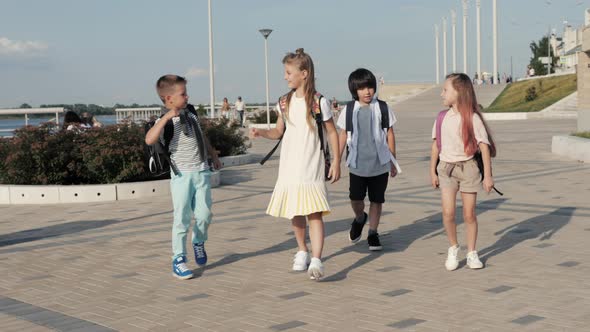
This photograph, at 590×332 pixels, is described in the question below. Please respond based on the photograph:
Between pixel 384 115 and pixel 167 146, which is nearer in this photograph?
pixel 167 146

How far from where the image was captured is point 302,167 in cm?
606

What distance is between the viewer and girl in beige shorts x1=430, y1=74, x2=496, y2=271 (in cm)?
621

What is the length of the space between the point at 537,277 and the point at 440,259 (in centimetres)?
104

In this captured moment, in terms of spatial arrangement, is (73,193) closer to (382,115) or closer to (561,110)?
(382,115)

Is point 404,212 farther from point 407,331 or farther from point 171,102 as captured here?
point 407,331

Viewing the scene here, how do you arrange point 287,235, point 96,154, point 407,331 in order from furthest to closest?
point 96,154 → point 287,235 → point 407,331

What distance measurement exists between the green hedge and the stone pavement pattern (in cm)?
144

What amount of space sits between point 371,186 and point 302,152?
1443 mm

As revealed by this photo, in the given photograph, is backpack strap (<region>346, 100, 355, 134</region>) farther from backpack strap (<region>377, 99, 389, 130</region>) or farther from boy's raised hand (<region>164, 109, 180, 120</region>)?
boy's raised hand (<region>164, 109, 180, 120</region>)

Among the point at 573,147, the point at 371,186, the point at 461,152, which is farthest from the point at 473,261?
the point at 573,147

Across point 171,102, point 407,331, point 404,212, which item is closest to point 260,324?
point 407,331

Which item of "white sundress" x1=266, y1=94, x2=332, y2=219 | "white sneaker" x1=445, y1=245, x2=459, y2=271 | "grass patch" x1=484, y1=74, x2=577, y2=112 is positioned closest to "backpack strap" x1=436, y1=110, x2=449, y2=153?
"white sneaker" x1=445, y1=245, x2=459, y2=271

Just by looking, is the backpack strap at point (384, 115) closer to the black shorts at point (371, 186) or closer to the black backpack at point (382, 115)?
the black backpack at point (382, 115)

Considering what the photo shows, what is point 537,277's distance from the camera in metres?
5.96
